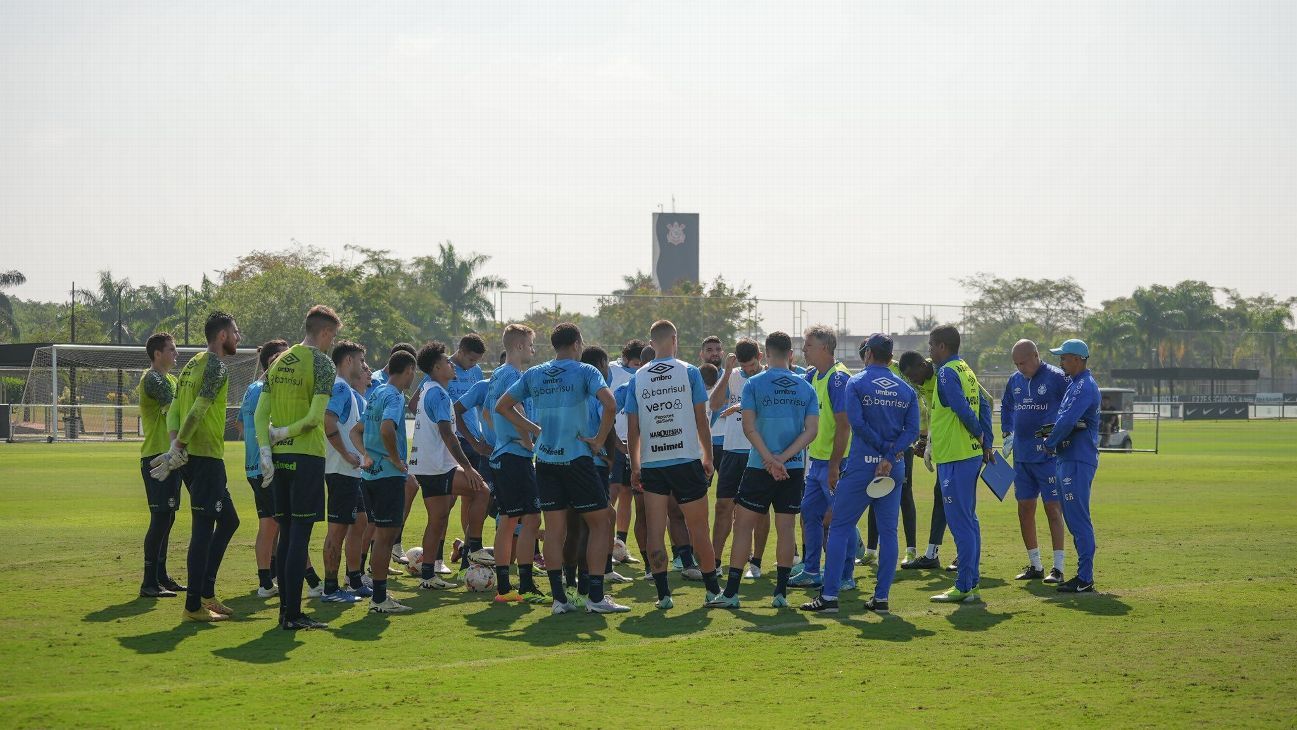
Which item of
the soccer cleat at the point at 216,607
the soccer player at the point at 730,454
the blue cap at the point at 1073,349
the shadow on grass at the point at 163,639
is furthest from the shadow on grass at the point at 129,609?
the blue cap at the point at 1073,349

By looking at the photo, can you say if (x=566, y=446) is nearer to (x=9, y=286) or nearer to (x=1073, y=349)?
(x=1073, y=349)

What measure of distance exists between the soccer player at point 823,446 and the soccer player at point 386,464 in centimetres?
335

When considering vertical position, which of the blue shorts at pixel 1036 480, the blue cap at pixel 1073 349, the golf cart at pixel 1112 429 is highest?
the blue cap at pixel 1073 349

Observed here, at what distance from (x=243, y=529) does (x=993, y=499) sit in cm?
1224

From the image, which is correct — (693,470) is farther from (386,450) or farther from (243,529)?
(243,529)

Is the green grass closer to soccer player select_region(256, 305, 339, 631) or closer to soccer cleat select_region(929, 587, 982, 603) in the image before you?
soccer cleat select_region(929, 587, 982, 603)

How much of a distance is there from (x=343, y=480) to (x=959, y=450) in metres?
5.03

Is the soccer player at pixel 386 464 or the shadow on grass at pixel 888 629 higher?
the soccer player at pixel 386 464

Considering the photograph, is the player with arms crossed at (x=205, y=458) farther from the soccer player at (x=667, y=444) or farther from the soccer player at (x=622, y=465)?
the soccer player at (x=622, y=465)

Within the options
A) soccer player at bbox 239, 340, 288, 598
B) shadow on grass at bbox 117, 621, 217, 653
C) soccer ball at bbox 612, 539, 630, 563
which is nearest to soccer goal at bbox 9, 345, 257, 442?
soccer ball at bbox 612, 539, 630, 563

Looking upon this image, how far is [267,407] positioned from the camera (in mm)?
8984

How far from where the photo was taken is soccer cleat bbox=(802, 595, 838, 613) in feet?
32.1

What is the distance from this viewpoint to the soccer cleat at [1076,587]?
35.0 feet

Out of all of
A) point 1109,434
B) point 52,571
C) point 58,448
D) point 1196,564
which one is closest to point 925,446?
point 1196,564
